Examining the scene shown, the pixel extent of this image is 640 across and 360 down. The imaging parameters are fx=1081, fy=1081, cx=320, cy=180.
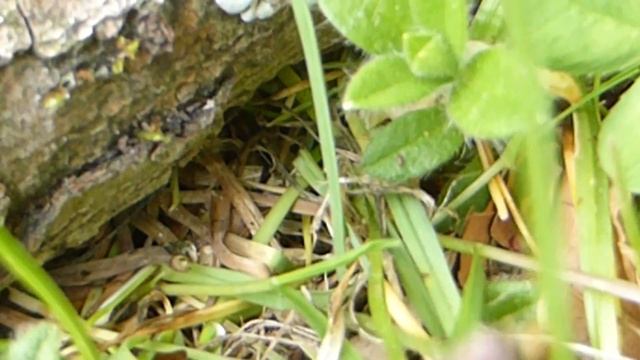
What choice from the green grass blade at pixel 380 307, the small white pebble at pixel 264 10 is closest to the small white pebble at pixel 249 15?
the small white pebble at pixel 264 10

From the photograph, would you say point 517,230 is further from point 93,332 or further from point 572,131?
point 93,332

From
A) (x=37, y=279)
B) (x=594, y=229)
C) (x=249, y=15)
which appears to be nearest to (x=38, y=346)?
(x=37, y=279)

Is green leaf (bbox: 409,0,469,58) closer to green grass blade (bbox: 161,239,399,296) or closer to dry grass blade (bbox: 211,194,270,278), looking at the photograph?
green grass blade (bbox: 161,239,399,296)

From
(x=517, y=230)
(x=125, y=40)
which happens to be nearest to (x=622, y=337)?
(x=517, y=230)

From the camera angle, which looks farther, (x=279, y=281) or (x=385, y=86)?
(x=279, y=281)

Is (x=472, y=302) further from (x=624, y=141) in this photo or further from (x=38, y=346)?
(x=38, y=346)

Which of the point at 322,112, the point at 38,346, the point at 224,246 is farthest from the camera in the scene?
the point at 224,246

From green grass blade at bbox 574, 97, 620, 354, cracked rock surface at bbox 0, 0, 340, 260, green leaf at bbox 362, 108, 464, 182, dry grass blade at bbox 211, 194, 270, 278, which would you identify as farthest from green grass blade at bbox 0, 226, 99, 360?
green grass blade at bbox 574, 97, 620, 354

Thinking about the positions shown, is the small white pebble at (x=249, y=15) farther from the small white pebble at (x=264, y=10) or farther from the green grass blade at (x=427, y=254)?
the green grass blade at (x=427, y=254)
